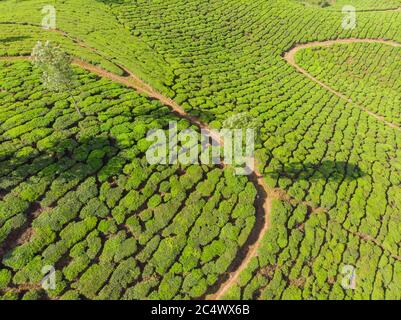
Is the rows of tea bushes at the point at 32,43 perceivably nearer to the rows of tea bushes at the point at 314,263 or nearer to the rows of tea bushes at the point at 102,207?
the rows of tea bushes at the point at 102,207

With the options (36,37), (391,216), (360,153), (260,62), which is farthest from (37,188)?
(260,62)

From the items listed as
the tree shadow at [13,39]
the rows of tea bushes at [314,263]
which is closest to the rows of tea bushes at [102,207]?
the rows of tea bushes at [314,263]

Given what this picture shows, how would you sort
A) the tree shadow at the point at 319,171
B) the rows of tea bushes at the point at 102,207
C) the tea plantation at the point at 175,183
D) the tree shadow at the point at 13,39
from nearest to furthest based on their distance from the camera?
the rows of tea bushes at the point at 102,207
the tea plantation at the point at 175,183
the tree shadow at the point at 319,171
the tree shadow at the point at 13,39

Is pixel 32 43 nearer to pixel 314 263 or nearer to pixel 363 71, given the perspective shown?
pixel 314 263

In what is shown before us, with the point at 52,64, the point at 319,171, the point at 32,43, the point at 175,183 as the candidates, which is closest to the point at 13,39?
the point at 32,43

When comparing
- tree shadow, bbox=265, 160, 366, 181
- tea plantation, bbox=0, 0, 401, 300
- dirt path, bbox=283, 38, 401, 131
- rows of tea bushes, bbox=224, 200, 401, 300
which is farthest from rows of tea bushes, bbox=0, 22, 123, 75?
dirt path, bbox=283, 38, 401, 131
